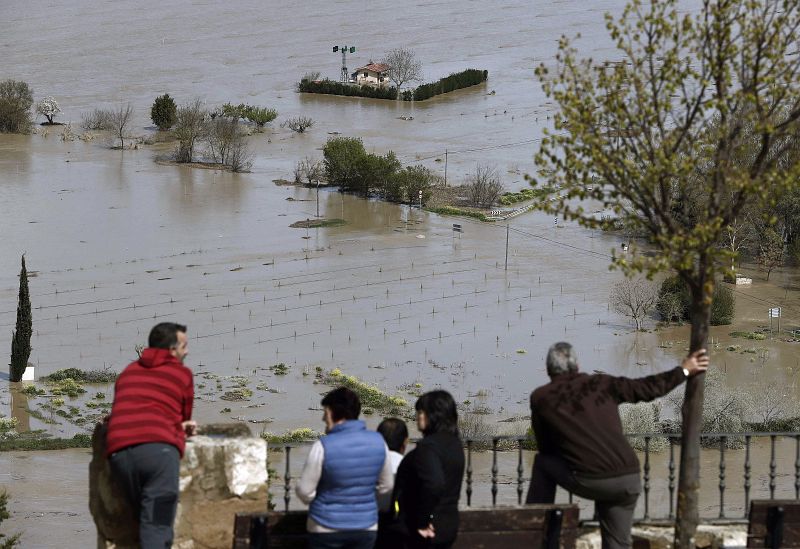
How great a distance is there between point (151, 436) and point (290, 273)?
3222 cm

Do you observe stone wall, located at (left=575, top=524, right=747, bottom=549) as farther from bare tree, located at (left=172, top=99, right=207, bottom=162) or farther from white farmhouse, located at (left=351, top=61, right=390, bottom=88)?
white farmhouse, located at (left=351, top=61, right=390, bottom=88)

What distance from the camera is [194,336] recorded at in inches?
1302

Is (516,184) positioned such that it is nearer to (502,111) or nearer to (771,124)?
(502,111)

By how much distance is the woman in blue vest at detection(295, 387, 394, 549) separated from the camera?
22.8 feet

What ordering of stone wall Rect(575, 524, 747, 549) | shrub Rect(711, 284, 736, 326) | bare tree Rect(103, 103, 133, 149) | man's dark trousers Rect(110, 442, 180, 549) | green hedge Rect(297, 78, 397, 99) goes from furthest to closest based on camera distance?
green hedge Rect(297, 78, 397, 99) < bare tree Rect(103, 103, 133, 149) < shrub Rect(711, 284, 736, 326) < stone wall Rect(575, 524, 747, 549) < man's dark trousers Rect(110, 442, 180, 549)

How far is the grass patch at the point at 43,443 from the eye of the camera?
24.9 meters

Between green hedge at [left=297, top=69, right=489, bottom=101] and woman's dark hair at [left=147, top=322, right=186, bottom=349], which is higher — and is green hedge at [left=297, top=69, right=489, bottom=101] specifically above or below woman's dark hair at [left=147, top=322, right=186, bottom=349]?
above

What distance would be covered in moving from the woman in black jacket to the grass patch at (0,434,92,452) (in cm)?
1878

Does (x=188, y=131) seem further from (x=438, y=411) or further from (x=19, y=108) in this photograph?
(x=438, y=411)

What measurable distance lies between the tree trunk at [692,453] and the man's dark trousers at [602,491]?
52cm

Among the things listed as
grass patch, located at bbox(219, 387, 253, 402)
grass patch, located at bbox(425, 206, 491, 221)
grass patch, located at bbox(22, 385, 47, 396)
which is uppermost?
grass patch, located at bbox(425, 206, 491, 221)

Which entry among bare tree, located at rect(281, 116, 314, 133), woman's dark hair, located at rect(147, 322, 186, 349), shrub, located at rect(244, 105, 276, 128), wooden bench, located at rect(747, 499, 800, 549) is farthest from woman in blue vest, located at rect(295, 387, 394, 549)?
shrub, located at rect(244, 105, 276, 128)

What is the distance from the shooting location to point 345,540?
23.1 feet

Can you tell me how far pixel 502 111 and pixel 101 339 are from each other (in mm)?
36382
